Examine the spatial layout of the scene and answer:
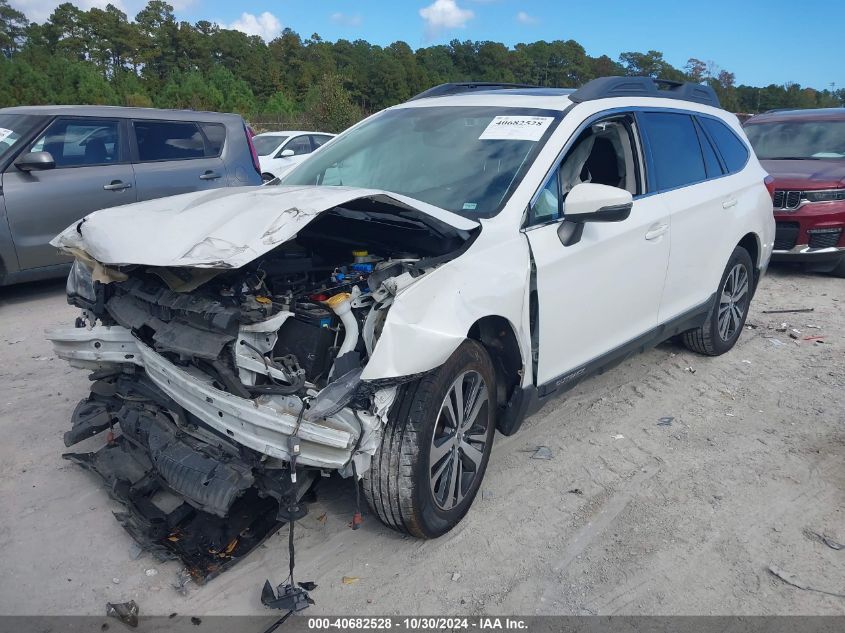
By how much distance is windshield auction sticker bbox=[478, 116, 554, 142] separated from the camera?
3621 millimetres

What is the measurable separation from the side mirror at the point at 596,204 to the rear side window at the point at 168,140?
5.66 meters

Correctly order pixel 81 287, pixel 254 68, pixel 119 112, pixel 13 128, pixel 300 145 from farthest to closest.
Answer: pixel 254 68 → pixel 300 145 → pixel 119 112 → pixel 13 128 → pixel 81 287

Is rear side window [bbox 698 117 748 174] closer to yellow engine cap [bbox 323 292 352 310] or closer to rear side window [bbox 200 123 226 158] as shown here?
yellow engine cap [bbox 323 292 352 310]

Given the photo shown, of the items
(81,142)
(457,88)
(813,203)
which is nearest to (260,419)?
(457,88)

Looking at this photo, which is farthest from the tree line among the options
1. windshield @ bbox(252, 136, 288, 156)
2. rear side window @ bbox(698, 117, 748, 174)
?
rear side window @ bbox(698, 117, 748, 174)

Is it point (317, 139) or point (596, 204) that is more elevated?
point (596, 204)

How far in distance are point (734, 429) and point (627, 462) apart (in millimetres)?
960

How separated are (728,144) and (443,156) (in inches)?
111

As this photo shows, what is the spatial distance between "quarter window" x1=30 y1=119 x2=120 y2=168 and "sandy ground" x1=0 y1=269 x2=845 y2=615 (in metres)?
2.81

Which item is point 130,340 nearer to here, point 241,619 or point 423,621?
point 241,619

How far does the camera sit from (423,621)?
8.64 feet

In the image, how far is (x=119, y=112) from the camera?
24.0ft

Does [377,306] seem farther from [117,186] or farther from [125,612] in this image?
[117,186]

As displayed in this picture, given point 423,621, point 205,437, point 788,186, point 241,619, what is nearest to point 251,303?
point 205,437
